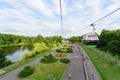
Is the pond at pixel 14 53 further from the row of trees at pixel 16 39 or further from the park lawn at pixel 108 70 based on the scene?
the park lawn at pixel 108 70

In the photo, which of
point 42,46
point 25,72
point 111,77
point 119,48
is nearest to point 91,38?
point 119,48

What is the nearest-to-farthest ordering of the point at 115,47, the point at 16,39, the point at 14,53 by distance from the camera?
1. the point at 115,47
2. the point at 14,53
3. the point at 16,39

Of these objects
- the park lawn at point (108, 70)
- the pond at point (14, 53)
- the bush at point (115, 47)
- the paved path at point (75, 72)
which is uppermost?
the bush at point (115, 47)

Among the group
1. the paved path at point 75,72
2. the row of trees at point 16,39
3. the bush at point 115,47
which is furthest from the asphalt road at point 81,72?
the row of trees at point 16,39

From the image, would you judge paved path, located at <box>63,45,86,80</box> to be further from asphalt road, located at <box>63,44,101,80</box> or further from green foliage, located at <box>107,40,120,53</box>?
green foliage, located at <box>107,40,120,53</box>

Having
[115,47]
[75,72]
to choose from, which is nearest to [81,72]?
[75,72]

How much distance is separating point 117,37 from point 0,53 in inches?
1092

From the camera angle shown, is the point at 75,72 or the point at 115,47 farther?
the point at 115,47

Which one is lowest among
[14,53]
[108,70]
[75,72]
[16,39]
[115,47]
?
[14,53]

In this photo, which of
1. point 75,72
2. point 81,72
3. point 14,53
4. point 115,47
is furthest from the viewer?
point 14,53

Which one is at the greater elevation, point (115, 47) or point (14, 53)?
point (115, 47)

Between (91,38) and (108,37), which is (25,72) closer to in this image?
(91,38)

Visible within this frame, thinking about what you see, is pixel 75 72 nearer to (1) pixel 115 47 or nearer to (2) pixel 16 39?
(1) pixel 115 47

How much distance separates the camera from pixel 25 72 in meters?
18.5
